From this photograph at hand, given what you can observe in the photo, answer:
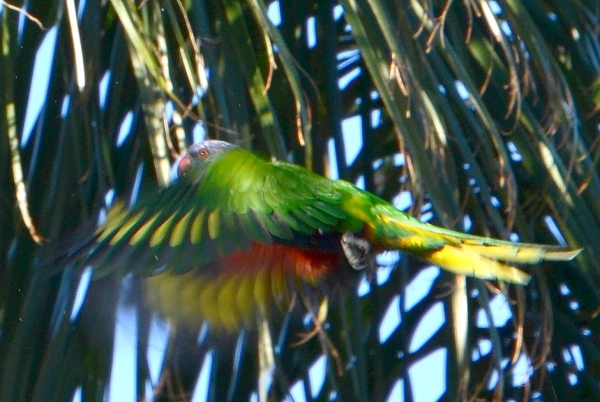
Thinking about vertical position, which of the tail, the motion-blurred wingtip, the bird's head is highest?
the bird's head

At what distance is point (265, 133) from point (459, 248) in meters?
→ 0.33

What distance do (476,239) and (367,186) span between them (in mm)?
278

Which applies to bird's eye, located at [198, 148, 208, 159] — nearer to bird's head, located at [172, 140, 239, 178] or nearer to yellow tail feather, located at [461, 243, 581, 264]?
bird's head, located at [172, 140, 239, 178]

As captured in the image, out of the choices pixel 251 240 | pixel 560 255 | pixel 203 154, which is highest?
pixel 203 154

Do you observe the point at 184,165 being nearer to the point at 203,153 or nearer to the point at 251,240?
the point at 203,153

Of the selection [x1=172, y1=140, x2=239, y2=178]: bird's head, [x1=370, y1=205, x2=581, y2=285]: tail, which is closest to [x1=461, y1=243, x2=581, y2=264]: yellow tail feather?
[x1=370, y1=205, x2=581, y2=285]: tail

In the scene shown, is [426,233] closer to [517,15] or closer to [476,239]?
[476,239]

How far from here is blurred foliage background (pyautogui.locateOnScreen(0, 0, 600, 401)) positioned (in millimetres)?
1103

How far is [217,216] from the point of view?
3.88ft

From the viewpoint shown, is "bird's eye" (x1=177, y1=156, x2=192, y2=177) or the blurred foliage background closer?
the blurred foliage background

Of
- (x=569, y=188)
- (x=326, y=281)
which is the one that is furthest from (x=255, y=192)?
(x=569, y=188)

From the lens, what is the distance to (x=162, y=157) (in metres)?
1.04

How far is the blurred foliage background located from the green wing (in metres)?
0.05

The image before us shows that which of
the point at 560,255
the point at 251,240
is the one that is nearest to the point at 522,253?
the point at 560,255
